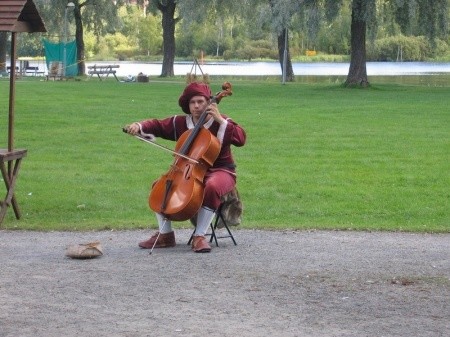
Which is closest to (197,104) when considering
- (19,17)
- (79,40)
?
(19,17)

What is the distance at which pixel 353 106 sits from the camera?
26.0 meters

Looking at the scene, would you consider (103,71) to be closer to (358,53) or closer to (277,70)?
(358,53)

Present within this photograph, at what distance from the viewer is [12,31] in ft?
33.4

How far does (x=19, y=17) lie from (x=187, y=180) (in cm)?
301

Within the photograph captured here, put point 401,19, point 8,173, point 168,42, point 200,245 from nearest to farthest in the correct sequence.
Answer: point 200,245, point 8,173, point 401,19, point 168,42

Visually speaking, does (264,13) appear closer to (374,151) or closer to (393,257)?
(374,151)

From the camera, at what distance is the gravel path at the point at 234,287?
21.8 feet

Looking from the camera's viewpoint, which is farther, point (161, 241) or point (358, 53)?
point (358, 53)

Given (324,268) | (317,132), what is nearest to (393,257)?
(324,268)

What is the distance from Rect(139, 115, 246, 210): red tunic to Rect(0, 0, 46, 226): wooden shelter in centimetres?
182

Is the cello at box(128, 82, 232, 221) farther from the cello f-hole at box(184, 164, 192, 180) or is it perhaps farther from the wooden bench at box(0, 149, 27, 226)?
the wooden bench at box(0, 149, 27, 226)

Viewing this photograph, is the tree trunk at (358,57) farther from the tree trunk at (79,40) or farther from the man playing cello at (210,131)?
the man playing cello at (210,131)

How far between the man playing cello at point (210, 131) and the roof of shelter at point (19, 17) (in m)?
1.85

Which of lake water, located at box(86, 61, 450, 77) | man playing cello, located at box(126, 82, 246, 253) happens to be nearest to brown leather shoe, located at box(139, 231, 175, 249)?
man playing cello, located at box(126, 82, 246, 253)
